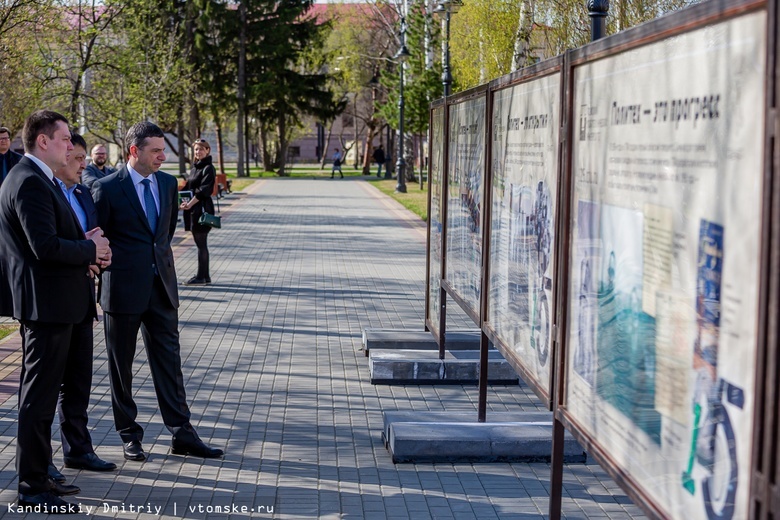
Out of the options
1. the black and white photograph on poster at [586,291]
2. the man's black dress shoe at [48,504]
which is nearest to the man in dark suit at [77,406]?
the man's black dress shoe at [48,504]

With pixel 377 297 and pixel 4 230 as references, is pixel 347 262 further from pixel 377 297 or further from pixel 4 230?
pixel 4 230

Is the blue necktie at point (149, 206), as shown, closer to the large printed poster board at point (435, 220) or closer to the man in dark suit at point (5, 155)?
the large printed poster board at point (435, 220)

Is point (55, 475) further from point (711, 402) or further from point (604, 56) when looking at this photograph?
point (711, 402)

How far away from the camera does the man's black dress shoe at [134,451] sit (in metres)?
6.00

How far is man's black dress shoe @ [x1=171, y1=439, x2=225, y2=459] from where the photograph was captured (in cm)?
607

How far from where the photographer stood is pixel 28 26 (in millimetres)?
18453

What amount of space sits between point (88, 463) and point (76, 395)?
0.37 metres

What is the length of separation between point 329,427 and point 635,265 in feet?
12.9

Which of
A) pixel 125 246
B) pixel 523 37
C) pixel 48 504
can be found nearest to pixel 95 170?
pixel 125 246

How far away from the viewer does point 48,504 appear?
511cm

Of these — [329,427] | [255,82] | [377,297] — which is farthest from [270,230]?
[255,82]

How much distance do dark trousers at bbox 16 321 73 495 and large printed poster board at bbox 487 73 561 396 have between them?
2158 millimetres

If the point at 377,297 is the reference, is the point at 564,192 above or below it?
above

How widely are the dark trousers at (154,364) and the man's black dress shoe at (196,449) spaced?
5 cm
